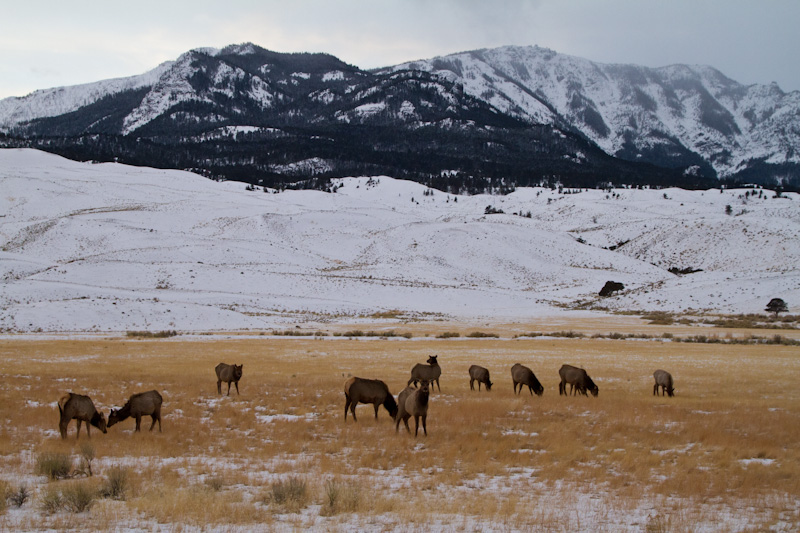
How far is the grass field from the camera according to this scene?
27.5 feet

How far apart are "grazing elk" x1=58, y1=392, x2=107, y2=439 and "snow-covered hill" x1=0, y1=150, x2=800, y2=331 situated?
175ft

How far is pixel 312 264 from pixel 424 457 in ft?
395

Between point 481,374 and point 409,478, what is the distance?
1255cm

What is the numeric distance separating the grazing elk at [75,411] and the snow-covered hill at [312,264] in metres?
53.4

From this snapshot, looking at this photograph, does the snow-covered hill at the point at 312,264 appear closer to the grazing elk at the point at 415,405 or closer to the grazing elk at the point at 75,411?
the grazing elk at the point at 75,411

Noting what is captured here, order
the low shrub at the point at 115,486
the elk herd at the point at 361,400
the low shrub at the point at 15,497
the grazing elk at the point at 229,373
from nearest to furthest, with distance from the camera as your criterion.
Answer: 1. the low shrub at the point at 15,497
2. the low shrub at the point at 115,486
3. the elk herd at the point at 361,400
4. the grazing elk at the point at 229,373

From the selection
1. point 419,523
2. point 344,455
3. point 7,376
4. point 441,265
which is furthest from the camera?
point 441,265

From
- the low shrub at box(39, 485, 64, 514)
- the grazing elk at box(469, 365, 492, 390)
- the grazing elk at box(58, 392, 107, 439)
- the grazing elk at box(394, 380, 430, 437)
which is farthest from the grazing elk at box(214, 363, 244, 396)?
the low shrub at box(39, 485, 64, 514)

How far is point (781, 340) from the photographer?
47.6 m

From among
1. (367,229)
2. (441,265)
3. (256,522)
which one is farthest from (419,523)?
(367,229)

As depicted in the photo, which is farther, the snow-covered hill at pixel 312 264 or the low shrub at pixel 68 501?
the snow-covered hill at pixel 312 264

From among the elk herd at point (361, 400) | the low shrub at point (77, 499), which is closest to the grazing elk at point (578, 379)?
the elk herd at point (361, 400)

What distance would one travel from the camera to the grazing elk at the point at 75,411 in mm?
13242

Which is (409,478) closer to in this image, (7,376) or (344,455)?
(344,455)
